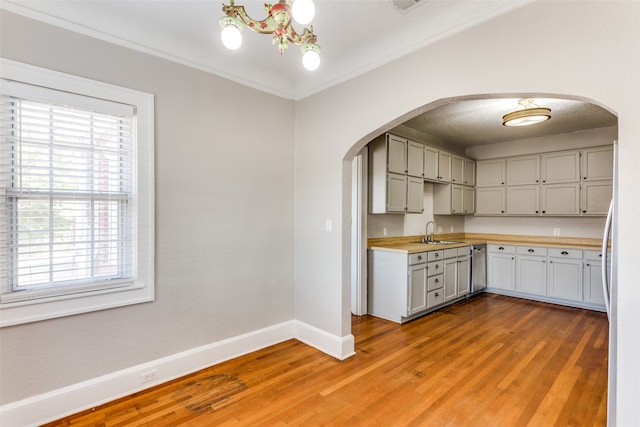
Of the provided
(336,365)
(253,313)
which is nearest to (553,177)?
(336,365)

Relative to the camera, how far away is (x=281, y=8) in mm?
1363

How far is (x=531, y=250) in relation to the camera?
4949 millimetres

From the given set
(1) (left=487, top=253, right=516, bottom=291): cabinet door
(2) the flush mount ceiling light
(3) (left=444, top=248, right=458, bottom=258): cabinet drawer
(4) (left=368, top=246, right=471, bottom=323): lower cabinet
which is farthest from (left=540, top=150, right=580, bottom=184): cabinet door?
(4) (left=368, top=246, right=471, bottom=323): lower cabinet

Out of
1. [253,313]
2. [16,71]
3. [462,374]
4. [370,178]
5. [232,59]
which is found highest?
[232,59]

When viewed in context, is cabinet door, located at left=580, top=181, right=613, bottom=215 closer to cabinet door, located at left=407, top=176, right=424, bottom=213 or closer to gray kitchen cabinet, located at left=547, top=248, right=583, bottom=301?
gray kitchen cabinet, located at left=547, top=248, right=583, bottom=301

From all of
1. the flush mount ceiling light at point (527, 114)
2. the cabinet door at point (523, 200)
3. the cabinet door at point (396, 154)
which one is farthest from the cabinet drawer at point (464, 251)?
the flush mount ceiling light at point (527, 114)

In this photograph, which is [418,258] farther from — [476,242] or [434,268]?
[476,242]

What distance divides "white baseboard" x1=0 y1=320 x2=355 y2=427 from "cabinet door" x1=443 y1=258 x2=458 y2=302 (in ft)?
6.90

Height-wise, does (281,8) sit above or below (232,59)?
below

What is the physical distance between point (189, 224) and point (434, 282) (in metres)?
3.27

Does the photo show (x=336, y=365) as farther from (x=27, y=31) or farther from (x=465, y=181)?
(x=465, y=181)

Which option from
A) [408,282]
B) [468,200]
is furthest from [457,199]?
[408,282]

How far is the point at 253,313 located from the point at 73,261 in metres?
1.55

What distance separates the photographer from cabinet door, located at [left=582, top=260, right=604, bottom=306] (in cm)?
433
